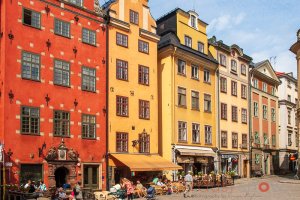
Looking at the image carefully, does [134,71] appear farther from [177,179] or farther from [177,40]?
[177,179]

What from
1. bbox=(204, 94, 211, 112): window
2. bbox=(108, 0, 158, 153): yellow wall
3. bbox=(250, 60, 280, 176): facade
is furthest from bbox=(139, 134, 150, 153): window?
bbox=(250, 60, 280, 176): facade

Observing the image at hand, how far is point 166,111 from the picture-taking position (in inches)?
1500

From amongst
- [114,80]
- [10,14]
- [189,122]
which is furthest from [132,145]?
[10,14]

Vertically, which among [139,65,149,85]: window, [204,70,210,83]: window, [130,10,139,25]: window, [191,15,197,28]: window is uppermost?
[191,15,197,28]: window

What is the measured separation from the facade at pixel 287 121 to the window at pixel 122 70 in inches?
1400

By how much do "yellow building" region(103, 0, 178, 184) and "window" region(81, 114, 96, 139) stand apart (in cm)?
139

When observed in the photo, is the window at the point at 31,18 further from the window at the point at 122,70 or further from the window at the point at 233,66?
the window at the point at 233,66

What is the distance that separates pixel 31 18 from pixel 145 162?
13.2 metres

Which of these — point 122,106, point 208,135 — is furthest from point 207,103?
point 122,106

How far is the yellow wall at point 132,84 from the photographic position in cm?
3278

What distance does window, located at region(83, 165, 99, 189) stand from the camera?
98.7ft

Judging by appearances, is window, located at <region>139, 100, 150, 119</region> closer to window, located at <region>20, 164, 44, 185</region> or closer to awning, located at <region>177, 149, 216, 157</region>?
awning, located at <region>177, 149, 216, 157</region>

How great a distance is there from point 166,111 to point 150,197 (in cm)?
1378

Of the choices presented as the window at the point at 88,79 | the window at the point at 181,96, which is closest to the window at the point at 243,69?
the window at the point at 181,96
